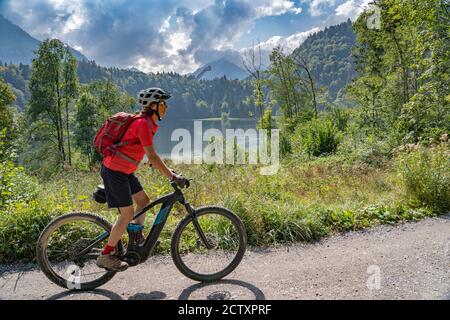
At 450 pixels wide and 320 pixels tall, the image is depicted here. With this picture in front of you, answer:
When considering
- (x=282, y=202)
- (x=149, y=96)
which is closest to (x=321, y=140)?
(x=282, y=202)

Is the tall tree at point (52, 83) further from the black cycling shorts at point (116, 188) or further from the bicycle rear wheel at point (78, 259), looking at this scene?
the black cycling shorts at point (116, 188)

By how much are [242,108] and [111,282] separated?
19714cm

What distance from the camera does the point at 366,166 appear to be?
11.4 meters

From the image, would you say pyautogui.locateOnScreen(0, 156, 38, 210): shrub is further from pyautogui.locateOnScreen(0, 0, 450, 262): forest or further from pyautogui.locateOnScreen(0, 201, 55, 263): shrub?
pyautogui.locateOnScreen(0, 201, 55, 263): shrub

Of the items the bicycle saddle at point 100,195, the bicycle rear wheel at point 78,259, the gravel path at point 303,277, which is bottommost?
the gravel path at point 303,277

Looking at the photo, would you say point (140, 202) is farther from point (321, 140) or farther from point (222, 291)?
point (321, 140)

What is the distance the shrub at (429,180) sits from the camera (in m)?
6.74

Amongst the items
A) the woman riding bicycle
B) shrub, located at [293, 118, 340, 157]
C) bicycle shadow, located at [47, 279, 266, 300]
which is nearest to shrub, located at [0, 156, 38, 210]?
bicycle shadow, located at [47, 279, 266, 300]

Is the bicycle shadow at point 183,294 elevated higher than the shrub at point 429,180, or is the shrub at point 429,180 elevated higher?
the shrub at point 429,180

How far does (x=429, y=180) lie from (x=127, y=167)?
596 centimetres

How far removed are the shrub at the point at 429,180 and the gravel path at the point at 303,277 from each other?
1575 mm

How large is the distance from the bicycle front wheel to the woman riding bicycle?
1.98ft

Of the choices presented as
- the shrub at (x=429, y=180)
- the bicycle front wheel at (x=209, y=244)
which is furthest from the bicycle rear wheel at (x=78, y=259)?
the shrub at (x=429, y=180)
